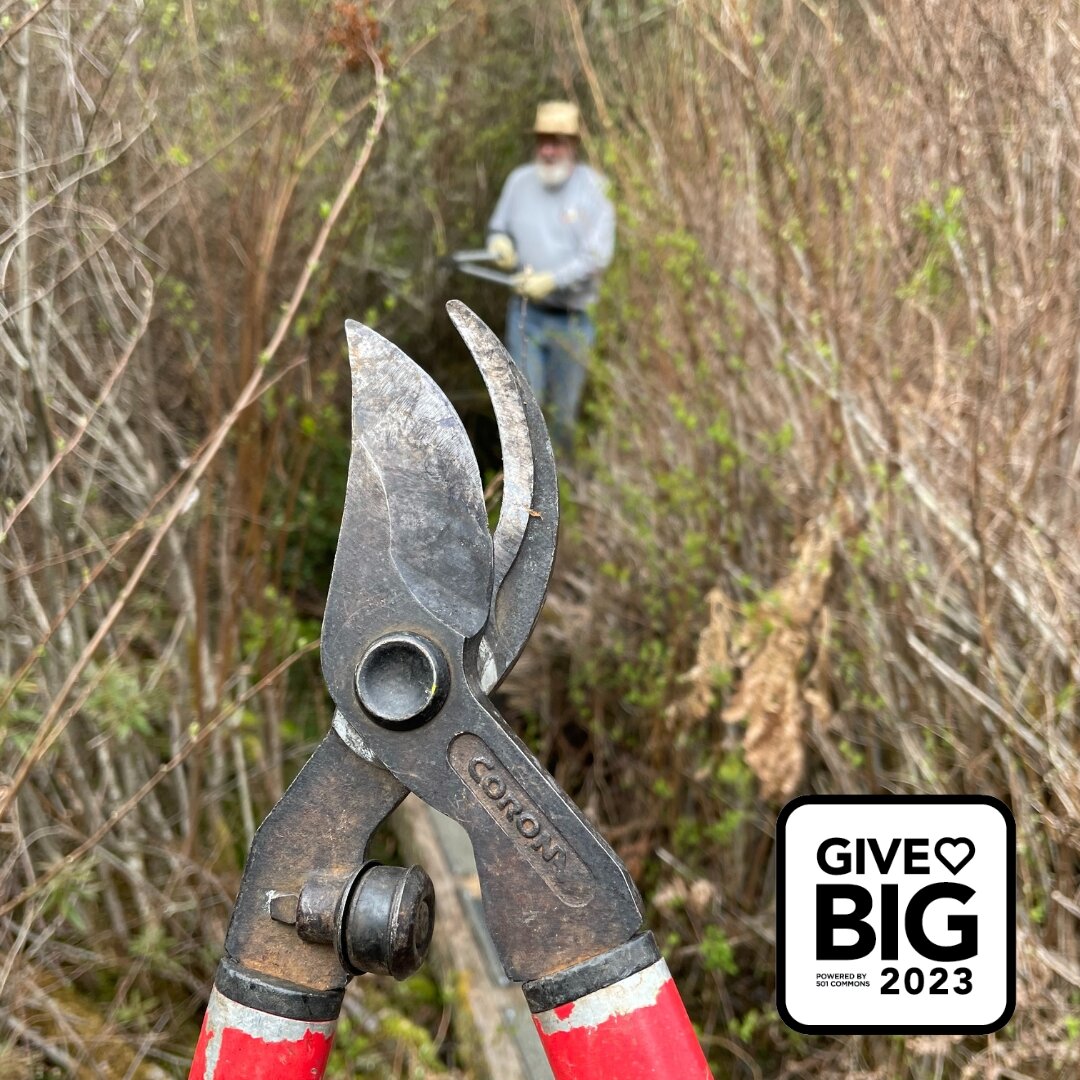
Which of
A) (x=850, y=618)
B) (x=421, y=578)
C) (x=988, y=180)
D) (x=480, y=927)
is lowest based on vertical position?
(x=480, y=927)

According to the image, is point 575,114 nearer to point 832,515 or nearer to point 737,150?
point 737,150

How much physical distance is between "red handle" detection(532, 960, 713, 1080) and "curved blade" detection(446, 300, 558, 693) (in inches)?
15.7

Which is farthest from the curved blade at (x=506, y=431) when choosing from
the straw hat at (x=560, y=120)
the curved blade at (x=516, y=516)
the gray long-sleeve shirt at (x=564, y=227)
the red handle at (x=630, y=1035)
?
the straw hat at (x=560, y=120)

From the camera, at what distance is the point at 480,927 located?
9.75 feet

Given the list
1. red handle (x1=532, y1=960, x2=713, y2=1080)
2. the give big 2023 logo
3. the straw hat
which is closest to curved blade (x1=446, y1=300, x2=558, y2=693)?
red handle (x1=532, y1=960, x2=713, y2=1080)

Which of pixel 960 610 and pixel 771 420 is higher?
pixel 771 420

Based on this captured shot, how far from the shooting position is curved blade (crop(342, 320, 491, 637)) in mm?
1395

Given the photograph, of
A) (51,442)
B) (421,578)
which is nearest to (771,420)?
(51,442)

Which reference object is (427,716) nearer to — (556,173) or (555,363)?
(555,363)

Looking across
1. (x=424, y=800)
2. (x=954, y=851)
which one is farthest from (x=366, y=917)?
(x=954, y=851)

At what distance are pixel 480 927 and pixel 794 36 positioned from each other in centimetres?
317

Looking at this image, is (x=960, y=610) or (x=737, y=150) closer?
(x=960, y=610)

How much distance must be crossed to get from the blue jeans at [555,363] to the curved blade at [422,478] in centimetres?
365

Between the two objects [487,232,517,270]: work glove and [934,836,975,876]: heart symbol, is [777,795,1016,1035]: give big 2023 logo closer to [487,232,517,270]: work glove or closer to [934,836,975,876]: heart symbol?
[934,836,975,876]: heart symbol
